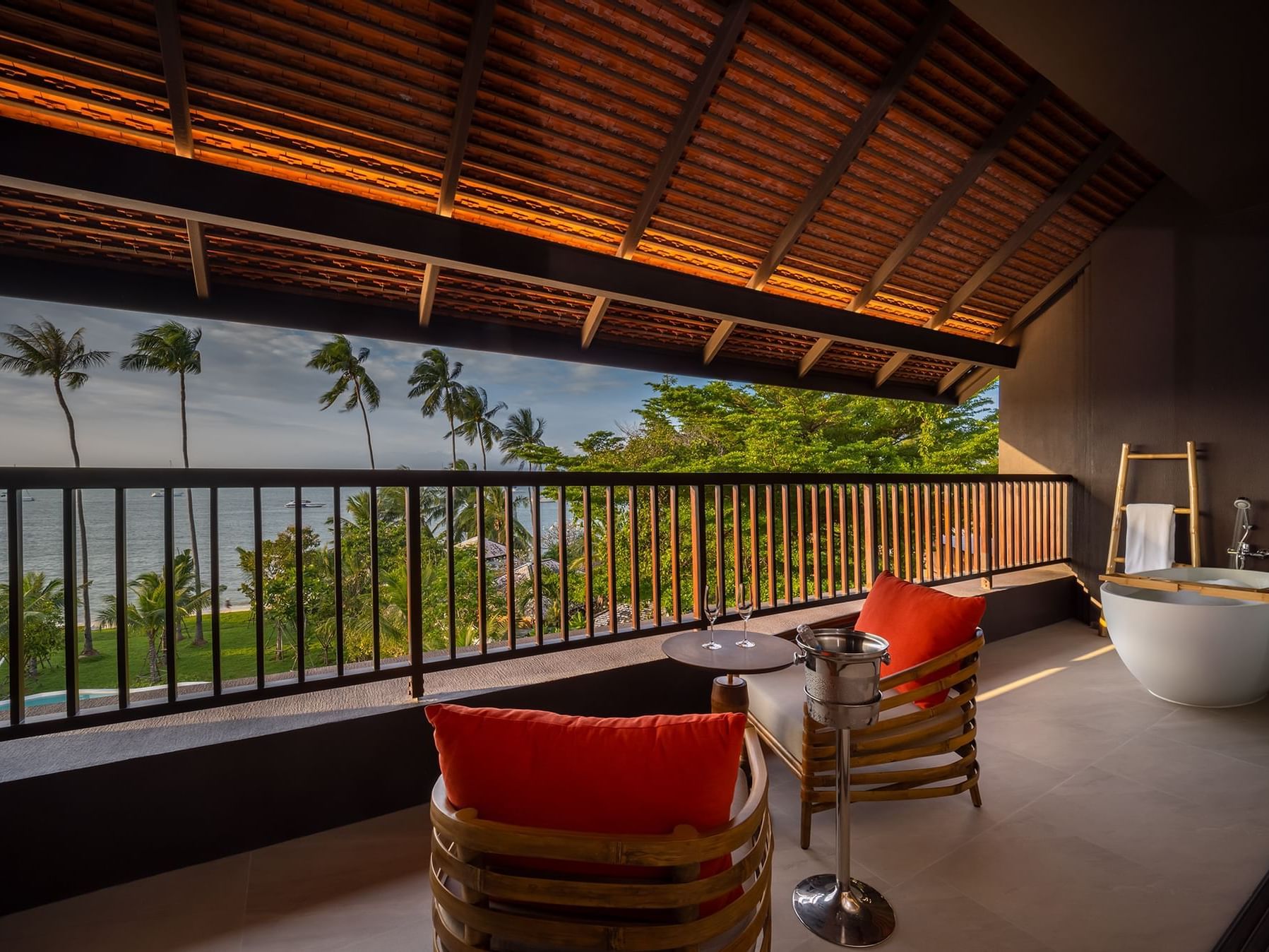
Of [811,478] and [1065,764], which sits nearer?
[1065,764]

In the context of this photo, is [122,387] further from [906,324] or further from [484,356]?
[906,324]

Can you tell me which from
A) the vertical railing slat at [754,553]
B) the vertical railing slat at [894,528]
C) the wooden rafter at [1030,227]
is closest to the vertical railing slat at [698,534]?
the vertical railing slat at [754,553]

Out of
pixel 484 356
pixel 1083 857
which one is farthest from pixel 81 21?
pixel 484 356

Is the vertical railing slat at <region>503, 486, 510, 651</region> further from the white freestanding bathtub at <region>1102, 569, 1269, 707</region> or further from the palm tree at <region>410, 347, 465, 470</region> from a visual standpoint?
the palm tree at <region>410, 347, 465, 470</region>

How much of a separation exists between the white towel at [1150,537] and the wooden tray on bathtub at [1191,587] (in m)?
1.19

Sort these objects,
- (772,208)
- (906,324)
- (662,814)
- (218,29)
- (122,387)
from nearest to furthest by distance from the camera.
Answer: (662,814) → (218,29) → (772,208) → (906,324) → (122,387)

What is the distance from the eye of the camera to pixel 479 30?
3143 millimetres

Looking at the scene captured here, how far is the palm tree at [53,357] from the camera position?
17.0 m

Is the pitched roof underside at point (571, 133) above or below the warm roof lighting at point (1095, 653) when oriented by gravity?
above

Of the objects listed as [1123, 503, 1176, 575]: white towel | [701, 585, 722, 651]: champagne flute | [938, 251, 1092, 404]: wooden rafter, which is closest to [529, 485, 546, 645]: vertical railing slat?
[701, 585, 722, 651]: champagne flute

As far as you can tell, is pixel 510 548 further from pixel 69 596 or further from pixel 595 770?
pixel 595 770

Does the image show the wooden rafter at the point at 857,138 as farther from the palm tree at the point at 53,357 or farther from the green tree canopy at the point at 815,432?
the palm tree at the point at 53,357

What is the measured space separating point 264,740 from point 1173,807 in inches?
143

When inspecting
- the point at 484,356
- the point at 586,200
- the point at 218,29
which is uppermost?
the point at 484,356
